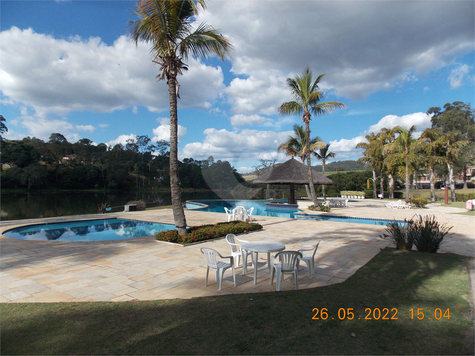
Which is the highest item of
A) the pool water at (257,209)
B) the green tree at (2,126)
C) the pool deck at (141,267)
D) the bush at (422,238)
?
the green tree at (2,126)

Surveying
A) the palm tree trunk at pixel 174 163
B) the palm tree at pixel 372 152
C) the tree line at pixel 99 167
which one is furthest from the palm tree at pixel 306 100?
the tree line at pixel 99 167

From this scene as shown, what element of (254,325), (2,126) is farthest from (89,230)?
(2,126)

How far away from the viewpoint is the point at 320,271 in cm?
499

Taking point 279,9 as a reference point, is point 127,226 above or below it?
below

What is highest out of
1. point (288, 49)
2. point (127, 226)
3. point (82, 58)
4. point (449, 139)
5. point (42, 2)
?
point (82, 58)

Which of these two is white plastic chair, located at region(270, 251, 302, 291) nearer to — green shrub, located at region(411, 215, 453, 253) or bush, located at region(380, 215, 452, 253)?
bush, located at region(380, 215, 452, 253)

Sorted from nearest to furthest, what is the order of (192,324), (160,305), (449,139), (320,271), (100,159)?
(192,324) → (160,305) → (320,271) → (449,139) → (100,159)

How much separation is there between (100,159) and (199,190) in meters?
19.6

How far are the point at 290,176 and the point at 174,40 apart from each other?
47.1 feet

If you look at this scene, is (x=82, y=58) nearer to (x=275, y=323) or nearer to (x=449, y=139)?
(x=275, y=323)

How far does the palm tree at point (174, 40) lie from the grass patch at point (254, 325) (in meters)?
4.54

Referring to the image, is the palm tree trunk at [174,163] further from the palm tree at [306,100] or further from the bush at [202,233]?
the palm tree at [306,100]

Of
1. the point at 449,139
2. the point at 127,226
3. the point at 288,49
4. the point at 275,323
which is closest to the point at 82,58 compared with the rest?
the point at 127,226

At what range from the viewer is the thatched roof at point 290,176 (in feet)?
65.4
